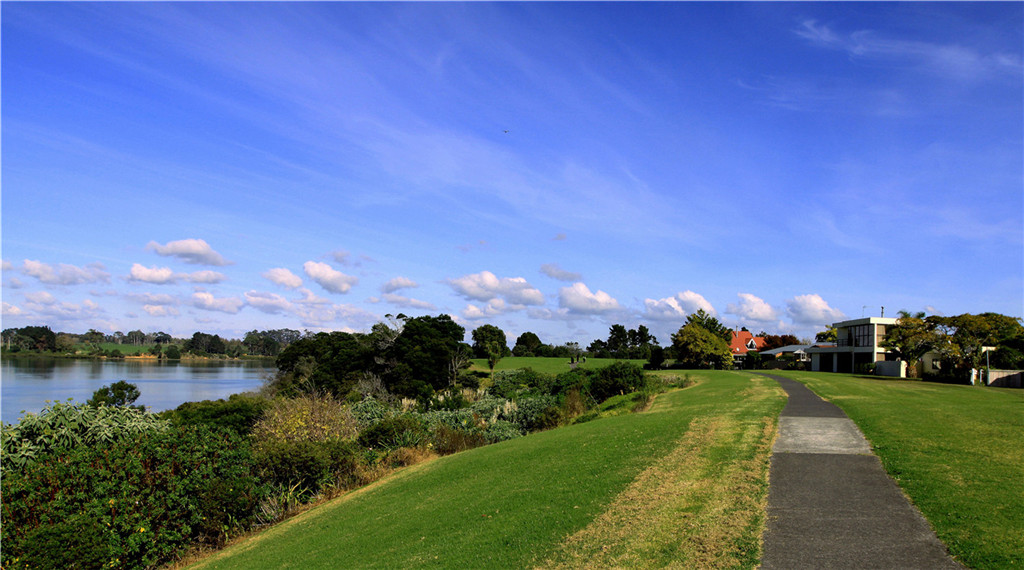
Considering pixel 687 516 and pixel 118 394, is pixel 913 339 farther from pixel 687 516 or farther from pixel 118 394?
pixel 118 394

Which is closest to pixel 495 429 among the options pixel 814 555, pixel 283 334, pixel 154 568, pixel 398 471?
pixel 398 471

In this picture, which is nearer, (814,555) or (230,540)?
(814,555)

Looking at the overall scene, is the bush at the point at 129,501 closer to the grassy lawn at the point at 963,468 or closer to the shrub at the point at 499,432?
the shrub at the point at 499,432

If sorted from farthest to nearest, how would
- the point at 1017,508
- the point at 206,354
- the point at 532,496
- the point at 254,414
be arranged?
the point at 206,354 → the point at 254,414 → the point at 532,496 → the point at 1017,508

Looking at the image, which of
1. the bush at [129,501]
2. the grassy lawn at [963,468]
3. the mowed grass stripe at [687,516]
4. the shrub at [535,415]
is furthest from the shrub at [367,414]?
the grassy lawn at [963,468]

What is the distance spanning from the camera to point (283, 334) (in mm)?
156250

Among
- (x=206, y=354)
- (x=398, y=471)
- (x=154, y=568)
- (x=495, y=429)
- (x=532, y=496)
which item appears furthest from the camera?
(x=206, y=354)

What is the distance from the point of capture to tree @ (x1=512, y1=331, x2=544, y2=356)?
330 feet

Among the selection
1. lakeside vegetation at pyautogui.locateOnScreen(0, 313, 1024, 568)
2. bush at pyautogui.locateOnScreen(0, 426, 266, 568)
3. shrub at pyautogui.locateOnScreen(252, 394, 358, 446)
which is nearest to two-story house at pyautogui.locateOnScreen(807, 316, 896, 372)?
lakeside vegetation at pyautogui.locateOnScreen(0, 313, 1024, 568)

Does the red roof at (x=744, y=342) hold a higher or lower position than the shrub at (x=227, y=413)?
higher

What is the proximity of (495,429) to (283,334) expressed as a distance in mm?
145073

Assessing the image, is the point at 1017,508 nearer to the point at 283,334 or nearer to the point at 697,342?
the point at 697,342

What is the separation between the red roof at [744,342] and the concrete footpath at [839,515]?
80.6 meters

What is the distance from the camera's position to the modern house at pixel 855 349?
164 ft
